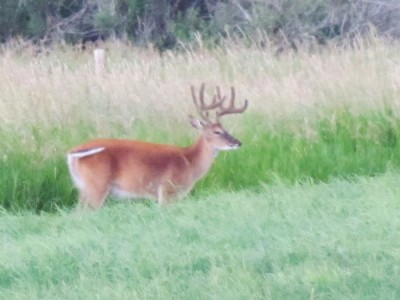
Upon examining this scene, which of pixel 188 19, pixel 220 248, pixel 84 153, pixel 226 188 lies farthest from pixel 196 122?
pixel 188 19

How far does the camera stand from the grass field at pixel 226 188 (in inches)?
258

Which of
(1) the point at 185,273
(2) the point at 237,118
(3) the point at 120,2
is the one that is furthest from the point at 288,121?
(3) the point at 120,2

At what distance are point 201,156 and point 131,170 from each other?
2.44 ft

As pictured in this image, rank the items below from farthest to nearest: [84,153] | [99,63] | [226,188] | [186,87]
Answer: [99,63] < [186,87] < [226,188] < [84,153]

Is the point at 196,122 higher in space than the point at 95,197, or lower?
higher

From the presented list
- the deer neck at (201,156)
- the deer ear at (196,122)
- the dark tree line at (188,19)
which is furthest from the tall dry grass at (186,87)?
the dark tree line at (188,19)

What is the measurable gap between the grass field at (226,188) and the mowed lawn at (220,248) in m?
0.01

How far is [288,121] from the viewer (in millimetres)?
11555

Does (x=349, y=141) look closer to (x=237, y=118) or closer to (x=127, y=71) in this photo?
(x=237, y=118)

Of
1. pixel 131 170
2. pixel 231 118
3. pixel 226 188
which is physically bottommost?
pixel 226 188

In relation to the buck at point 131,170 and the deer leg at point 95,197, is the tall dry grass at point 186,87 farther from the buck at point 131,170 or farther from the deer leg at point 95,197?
the deer leg at point 95,197

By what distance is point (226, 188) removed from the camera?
33.3 feet

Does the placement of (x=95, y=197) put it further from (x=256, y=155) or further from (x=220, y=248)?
(x=220, y=248)

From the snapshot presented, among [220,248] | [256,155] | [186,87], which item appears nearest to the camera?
[220,248]
